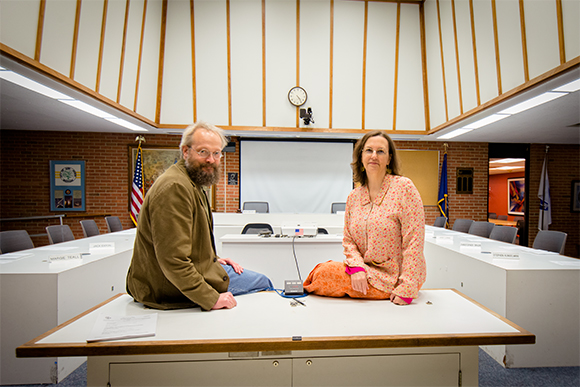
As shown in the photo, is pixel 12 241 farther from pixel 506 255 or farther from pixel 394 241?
pixel 506 255

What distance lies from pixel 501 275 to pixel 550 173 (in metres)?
6.61

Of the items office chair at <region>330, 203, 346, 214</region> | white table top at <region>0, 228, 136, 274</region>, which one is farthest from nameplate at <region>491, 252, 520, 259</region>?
office chair at <region>330, 203, 346, 214</region>

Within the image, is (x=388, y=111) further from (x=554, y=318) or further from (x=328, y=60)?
(x=554, y=318)

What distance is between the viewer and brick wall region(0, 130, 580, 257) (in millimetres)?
6035

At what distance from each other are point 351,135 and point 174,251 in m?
5.22

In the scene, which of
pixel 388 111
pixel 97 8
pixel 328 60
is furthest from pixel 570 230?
pixel 97 8

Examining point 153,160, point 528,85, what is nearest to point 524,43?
point 528,85

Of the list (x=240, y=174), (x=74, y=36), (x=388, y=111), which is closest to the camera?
(x=74, y=36)

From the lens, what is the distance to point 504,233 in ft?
12.4

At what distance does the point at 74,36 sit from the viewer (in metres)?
3.20

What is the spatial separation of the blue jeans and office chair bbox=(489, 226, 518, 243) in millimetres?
3491

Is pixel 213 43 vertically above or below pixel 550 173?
above

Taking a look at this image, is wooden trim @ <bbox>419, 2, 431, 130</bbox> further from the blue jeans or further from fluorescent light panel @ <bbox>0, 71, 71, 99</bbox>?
fluorescent light panel @ <bbox>0, 71, 71, 99</bbox>

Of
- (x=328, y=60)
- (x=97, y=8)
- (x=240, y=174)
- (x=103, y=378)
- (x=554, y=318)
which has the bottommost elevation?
(x=554, y=318)
